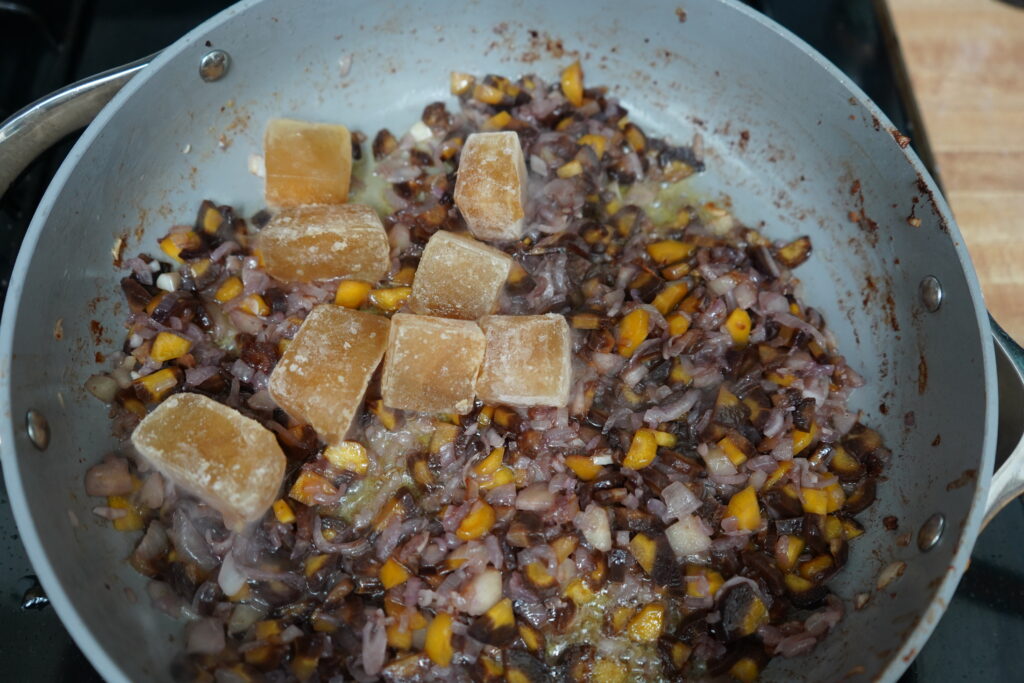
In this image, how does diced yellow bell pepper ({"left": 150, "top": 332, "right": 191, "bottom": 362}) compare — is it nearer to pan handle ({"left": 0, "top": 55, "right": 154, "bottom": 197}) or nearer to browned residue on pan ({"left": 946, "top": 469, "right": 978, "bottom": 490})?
pan handle ({"left": 0, "top": 55, "right": 154, "bottom": 197})

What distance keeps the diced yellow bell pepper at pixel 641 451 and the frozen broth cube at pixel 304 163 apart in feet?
4.57

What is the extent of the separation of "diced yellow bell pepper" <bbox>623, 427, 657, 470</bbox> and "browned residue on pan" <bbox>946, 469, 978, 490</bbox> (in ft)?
2.86

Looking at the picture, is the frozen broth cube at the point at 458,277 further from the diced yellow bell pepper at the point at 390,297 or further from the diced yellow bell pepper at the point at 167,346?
the diced yellow bell pepper at the point at 167,346

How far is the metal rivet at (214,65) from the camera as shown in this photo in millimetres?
2652

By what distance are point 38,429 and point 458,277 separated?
4.30 ft

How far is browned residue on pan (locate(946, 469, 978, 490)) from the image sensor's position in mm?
2125

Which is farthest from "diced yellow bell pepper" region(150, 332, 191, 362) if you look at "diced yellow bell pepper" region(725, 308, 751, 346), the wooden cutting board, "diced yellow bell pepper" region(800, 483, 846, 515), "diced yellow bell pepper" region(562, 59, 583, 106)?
the wooden cutting board

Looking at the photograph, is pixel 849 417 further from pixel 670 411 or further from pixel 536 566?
pixel 536 566

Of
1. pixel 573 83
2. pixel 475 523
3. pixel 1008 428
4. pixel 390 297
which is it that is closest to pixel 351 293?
pixel 390 297

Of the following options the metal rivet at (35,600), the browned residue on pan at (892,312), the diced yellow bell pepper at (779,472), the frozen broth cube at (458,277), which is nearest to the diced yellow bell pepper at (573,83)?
the frozen broth cube at (458,277)

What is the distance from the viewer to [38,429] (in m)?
2.11

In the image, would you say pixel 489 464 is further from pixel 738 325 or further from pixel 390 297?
pixel 738 325

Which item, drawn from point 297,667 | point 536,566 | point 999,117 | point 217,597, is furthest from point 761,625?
point 999,117

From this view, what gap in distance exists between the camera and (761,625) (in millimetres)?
2260
